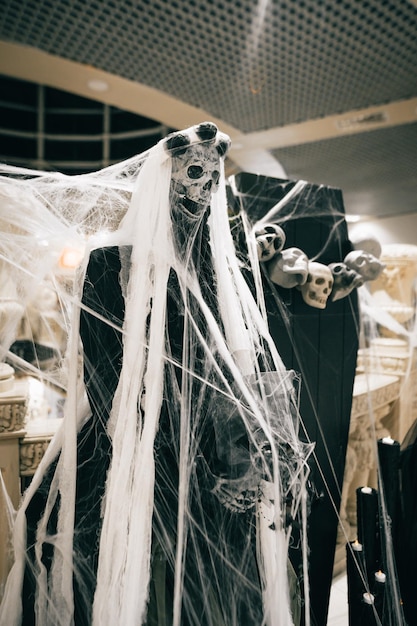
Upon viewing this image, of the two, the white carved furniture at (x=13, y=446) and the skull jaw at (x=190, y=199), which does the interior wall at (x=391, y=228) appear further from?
A: the white carved furniture at (x=13, y=446)

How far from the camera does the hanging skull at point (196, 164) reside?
0.72 m

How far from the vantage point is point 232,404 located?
30.1 inches

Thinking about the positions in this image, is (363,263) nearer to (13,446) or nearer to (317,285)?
(317,285)

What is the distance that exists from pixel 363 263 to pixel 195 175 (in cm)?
71

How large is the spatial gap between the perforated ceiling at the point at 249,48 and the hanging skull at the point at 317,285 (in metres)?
0.44

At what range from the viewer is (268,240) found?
1056mm

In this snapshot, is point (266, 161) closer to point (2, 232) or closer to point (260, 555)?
point (2, 232)

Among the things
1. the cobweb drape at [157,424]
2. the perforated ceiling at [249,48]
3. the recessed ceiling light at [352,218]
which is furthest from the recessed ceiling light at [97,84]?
the recessed ceiling light at [352,218]

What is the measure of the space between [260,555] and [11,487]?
24.9 inches

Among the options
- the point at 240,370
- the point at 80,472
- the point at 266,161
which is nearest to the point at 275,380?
the point at 240,370

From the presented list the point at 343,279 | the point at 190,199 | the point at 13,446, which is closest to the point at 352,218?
the point at 343,279

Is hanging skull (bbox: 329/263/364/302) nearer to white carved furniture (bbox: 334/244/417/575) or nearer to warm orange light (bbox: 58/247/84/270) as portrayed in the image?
white carved furniture (bbox: 334/244/417/575)

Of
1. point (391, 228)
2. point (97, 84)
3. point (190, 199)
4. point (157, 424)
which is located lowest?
point (157, 424)

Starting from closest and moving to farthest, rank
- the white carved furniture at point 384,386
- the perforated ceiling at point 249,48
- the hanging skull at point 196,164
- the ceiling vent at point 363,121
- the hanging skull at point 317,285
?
the hanging skull at point 196,164
the perforated ceiling at point 249,48
the hanging skull at point 317,285
the ceiling vent at point 363,121
the white carved furniture at point 384,386
